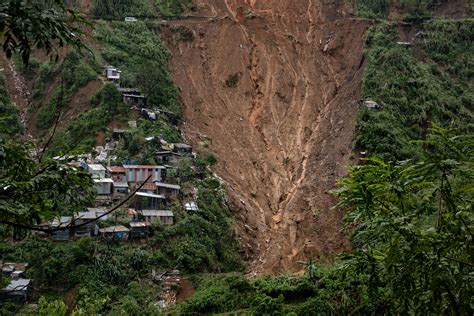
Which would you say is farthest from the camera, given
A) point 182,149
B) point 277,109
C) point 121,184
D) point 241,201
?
point 277,109

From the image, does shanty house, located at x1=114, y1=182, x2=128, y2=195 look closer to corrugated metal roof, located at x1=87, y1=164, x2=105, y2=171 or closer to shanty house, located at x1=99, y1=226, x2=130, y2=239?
corrugated metal roof, located at x1=87, y1=164, x2=105, y2=171

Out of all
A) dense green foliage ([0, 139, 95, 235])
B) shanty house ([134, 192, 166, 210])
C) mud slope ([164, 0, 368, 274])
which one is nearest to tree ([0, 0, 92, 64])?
dense green foliage ([0, 139, 95, 235])

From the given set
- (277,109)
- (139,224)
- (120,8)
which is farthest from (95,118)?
(120,8)

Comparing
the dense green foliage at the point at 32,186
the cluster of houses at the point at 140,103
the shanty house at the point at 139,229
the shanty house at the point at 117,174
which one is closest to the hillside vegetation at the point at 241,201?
the dense green foliage at the point at 32,186

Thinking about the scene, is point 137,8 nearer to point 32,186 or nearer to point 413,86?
point 413,86

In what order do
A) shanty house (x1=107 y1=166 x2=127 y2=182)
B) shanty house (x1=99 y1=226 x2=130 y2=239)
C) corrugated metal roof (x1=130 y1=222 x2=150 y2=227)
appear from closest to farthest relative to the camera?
shanty house (x1=99 y1=226 x2=130 y2=239) → corrugated metal roof (x1=130 y1=222 x2=150 y2=227) → shanty house (x1=107 y1=166 x2=127 y2=182)

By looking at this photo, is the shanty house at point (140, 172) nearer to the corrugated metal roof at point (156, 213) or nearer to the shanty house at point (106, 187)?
the shanty house at point (106, 187)
